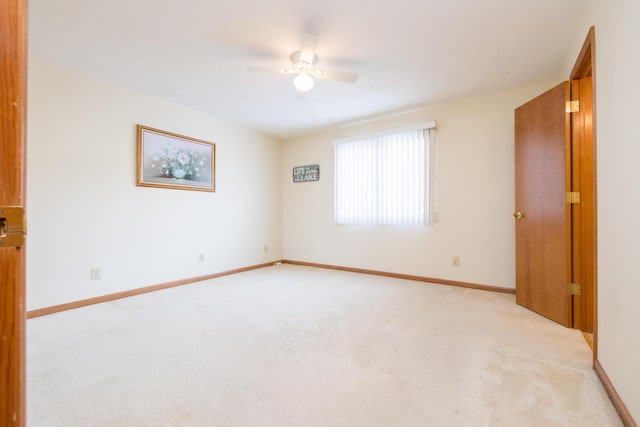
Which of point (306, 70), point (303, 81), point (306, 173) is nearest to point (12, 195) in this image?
point (303, 81)

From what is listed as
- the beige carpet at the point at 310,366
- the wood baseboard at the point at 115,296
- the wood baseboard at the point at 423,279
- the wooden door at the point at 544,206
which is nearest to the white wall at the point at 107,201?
the wood baseboard at the point at 115,296

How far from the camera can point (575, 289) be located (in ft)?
7.46

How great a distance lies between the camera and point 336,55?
250 cm

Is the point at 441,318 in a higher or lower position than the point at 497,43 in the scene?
lower

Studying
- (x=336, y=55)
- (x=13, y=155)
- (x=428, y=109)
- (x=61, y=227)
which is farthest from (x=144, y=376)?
(x=428, y=109)

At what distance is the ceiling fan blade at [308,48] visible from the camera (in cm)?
216

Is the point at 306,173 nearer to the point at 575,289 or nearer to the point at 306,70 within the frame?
the point at 306,70

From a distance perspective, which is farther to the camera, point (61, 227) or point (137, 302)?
point (137, 302)

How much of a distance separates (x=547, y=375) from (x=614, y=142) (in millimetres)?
1258

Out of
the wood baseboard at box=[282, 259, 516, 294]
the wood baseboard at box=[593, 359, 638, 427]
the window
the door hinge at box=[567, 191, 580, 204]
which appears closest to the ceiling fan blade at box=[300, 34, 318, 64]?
the window

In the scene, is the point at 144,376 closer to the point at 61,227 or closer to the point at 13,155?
the point at 13,155

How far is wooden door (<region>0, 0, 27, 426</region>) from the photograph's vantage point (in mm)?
534

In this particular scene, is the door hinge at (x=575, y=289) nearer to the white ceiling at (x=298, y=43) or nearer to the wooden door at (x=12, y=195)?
the white ceiling at (x=298, y=43)

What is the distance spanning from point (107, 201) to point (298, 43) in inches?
98.3
